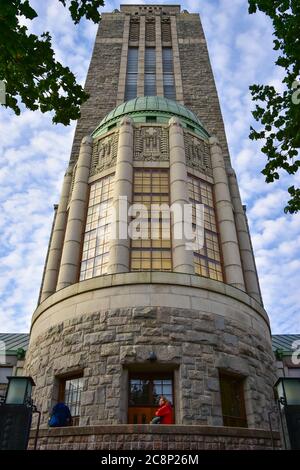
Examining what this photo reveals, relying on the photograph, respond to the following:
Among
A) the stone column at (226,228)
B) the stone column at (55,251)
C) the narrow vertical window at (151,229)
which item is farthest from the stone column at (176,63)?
the narrow vertical window at (151,229)

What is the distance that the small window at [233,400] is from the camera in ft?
37.2

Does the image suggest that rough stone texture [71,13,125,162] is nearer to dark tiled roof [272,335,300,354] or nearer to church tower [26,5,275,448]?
church tower [26,5,275,448]

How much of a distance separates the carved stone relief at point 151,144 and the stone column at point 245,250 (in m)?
4.86

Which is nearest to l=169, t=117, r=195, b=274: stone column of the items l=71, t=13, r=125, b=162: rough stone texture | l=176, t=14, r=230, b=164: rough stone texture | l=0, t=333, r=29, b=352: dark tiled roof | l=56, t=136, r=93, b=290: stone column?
l=56, t=136, r=93, b=290: stone column

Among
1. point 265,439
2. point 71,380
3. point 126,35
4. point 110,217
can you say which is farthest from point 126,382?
point 126,35

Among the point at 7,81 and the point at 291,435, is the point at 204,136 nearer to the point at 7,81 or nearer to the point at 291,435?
the point at 7,81

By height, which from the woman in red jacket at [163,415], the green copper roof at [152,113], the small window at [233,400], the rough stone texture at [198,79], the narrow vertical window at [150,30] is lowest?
the woman in red jacket at [163,415]

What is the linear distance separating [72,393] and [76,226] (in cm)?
786

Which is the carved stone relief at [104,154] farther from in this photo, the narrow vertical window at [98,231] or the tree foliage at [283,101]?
the tree foliage at [283,101]

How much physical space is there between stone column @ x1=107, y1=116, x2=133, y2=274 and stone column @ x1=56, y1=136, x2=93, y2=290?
2.01 metres

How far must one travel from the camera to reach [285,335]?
77.9 ft

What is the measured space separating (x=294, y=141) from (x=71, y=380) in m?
9.15

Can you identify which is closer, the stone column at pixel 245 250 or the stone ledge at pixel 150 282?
the stone ledge at pixel 150 282

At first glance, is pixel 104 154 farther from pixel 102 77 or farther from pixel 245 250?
pixel 102 77
